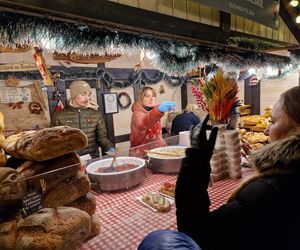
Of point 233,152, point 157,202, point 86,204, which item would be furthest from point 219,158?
point 86,204

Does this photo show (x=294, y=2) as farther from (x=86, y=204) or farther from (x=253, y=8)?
(x=86, y=204)

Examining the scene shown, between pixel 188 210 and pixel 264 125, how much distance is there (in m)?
3.68

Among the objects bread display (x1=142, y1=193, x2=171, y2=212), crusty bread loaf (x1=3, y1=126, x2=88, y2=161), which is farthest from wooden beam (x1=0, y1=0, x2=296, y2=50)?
bread display (x1=142, y1=193, x2=171, y2=212)

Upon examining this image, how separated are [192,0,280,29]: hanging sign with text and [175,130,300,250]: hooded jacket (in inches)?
48.8

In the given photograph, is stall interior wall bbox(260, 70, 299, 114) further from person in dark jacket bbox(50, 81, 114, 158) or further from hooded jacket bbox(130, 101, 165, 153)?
person in dark jacket bbox(50, 81, 114, 158)

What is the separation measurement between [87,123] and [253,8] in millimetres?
2188

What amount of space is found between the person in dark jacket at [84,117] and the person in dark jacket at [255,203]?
1980mm

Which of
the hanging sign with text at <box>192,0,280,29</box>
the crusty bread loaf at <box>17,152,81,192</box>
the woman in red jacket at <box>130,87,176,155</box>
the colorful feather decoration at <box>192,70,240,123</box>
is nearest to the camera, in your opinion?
the crusty bread loaf at <box>17,152,81,192</box>

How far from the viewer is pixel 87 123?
3002mm

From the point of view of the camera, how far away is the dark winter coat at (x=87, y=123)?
2.89 meters

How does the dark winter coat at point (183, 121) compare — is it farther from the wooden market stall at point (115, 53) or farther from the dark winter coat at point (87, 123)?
the wooden market stall at point (115, 53)

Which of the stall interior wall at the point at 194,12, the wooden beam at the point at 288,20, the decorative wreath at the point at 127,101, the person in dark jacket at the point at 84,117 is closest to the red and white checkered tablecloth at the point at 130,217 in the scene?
the stall interior wall at the point at 194,12

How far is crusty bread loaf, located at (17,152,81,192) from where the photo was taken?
839 millimetres

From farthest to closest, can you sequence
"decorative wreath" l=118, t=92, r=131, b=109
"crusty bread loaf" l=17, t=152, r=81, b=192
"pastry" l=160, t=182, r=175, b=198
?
"decorative wreath" l=118, t=92, r=131, b=109
"pastry" l=160, t=182, r=175, b=198
"crusty bread loaf" l=17, t=152, r=81, b=192
